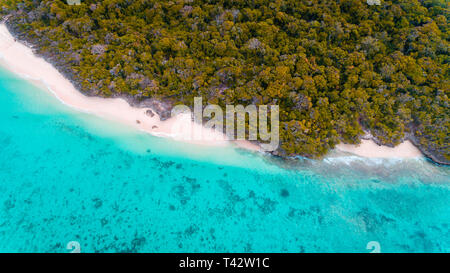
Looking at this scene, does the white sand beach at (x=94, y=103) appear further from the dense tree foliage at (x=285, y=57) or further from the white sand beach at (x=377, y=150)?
the white sand beach at (x=377, y=150)

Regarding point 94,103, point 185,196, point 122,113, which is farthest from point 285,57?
point 94,103

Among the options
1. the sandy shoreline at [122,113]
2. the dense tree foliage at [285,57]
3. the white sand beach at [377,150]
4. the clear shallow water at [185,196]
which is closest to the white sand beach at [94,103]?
the sandy shoreline at [122,113]
